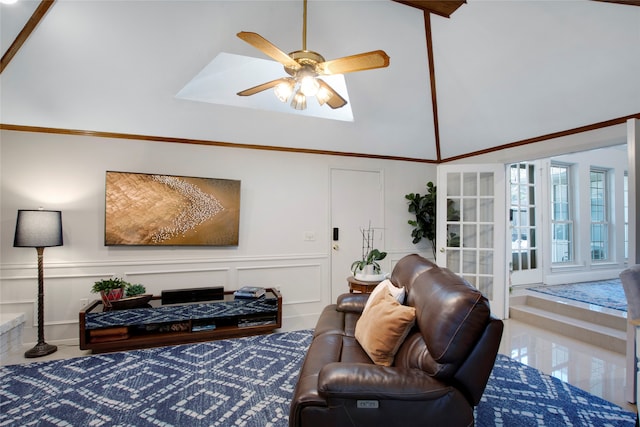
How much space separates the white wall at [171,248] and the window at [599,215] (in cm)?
382

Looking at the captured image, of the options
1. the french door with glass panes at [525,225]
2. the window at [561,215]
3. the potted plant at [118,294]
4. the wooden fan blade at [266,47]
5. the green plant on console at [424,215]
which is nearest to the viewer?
the wooden fan blade at [266,47]

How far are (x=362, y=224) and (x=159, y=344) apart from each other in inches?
110

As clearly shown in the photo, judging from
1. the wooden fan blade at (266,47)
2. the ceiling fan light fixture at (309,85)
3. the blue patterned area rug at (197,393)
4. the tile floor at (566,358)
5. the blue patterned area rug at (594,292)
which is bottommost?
the tile floor at (566,358)

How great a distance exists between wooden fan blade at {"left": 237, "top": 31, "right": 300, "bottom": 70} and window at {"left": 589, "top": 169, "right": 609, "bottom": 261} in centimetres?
629

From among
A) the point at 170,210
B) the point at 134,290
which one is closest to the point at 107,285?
the point at 134,290

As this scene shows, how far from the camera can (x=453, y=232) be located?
13.7 feet

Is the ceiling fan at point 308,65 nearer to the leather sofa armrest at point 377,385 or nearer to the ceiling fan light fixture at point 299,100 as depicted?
the ceiling fan light fixture at point 299,100

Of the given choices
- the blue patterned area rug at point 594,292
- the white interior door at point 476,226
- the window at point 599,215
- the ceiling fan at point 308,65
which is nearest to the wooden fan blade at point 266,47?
the ceiling fan at point 308,65

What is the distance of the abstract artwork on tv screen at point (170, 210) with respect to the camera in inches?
129

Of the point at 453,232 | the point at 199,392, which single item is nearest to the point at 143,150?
the point at 199,392

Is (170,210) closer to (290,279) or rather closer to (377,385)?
(290,279)

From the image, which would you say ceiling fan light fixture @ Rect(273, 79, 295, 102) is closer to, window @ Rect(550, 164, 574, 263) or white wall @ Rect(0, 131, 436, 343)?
white wall @ Rect(0, 131, 436, 343)

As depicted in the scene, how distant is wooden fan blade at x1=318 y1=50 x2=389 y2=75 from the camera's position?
68.2 inches

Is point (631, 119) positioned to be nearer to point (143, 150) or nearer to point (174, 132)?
point (174, 132)
